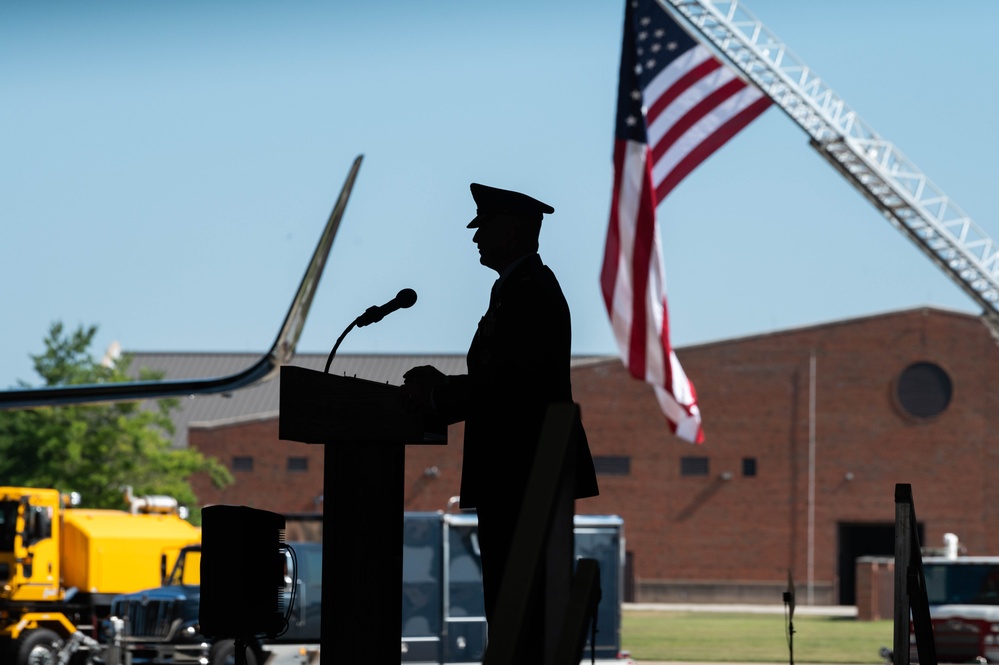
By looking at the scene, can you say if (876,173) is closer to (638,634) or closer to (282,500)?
(638,634)

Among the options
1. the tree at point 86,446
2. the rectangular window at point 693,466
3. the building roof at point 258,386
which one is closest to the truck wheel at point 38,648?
the tree at point 86,446

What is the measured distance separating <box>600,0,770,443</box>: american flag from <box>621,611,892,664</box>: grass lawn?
6.25 meters

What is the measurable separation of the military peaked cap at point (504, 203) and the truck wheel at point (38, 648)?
2192 cm

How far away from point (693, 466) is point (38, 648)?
127ft

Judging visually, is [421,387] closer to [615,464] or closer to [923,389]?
[615,464]

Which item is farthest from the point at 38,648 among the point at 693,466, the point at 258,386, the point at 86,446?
the point at 258,386

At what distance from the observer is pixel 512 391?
14.9 feet

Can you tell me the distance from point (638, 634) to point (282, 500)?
2621 cm

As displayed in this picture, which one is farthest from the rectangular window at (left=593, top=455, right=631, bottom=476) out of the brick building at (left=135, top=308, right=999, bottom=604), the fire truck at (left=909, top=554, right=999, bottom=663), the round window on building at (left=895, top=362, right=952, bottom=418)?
the fire truck at (left=909, top=554, right=999, bottom=663)

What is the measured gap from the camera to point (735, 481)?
6050 cm

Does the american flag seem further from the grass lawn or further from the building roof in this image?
the building roof

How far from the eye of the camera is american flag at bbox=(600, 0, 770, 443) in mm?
20766

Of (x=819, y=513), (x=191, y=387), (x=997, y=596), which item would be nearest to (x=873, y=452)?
(x=819, y=513)

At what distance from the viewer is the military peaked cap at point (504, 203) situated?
15.5 ft
